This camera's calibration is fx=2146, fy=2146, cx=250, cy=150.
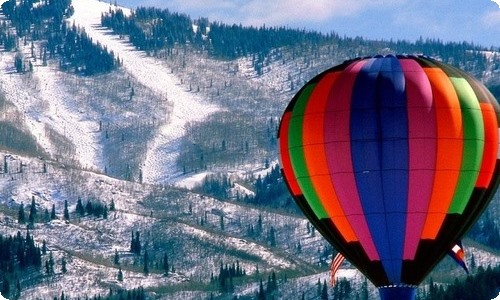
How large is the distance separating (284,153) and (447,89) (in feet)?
30.0

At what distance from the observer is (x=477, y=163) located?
106m

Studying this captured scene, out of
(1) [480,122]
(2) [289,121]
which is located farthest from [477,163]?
(2) [289,121]

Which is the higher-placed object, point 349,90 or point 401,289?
point 349,90

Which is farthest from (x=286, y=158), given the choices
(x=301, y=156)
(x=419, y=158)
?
(x=419, y=158)

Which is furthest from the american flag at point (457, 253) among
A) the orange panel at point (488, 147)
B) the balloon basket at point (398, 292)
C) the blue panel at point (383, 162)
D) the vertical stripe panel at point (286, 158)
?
the vertical stripe panel at point (286, 158)

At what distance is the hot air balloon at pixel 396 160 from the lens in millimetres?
104312

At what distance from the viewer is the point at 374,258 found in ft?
345

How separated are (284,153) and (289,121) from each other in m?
1.68

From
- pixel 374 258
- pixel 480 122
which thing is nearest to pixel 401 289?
pixel 374 258

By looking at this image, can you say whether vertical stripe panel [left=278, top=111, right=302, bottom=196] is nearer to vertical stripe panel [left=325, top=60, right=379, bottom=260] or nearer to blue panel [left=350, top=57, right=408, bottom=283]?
vertical stripe panel [left=325, top=60, right=379, bottom=260]

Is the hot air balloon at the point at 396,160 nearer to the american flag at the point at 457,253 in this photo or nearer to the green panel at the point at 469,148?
the green panel at the point at 469,148

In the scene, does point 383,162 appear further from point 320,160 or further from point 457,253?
point 457,253

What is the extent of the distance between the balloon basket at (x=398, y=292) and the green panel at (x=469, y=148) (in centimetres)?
515

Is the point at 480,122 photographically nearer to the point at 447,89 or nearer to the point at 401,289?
the point at 447,89
